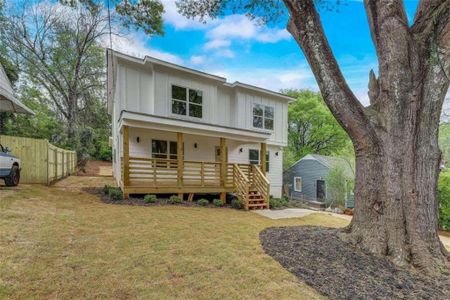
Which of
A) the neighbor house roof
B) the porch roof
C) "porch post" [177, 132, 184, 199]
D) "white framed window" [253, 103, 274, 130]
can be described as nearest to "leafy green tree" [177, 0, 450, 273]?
the porch roof

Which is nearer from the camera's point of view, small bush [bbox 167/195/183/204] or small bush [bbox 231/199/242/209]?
small bush [bbox 167/195/183/204]

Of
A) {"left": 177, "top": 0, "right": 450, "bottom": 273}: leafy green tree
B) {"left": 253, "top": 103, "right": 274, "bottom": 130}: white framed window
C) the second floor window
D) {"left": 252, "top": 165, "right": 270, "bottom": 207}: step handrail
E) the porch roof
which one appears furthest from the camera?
{"left": 253, "top": 103, "right": 274, "bottom": 130}: white framed window

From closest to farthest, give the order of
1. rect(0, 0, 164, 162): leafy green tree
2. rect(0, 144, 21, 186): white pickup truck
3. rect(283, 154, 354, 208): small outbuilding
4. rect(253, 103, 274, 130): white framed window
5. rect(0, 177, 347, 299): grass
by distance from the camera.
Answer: rect(0, 177, 347, 299): grass < rect(0, 144, 21, 186): white pickup truck < rect(253, 103, 274, 130): white framed window < rect(283, 154, 354, 208): small outbuilding < rect(0, 0, 164, 162): leafy green tree

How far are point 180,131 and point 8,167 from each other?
574cm

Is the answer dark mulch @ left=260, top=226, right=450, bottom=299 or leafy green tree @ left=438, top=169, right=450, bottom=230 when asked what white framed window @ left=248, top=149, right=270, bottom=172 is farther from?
dark mulch @ left=260, top=226, right=450, bottom=299

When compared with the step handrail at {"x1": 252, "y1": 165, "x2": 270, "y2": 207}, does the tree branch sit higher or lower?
higher

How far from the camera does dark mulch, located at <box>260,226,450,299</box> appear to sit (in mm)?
2988

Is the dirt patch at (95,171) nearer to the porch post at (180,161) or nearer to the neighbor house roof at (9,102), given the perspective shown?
the neighbor house roof at (9,102)

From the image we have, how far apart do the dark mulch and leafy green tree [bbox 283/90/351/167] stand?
65.6 ft

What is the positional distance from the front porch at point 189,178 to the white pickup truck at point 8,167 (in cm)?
339

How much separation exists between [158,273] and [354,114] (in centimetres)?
407

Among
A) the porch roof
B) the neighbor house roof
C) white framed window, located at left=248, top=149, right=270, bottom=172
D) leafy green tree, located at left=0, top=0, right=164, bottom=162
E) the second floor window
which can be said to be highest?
leafy green tree, located at left=0, top=0, right=164, bottom=162

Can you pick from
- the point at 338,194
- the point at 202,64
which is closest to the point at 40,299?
the point at 202,64

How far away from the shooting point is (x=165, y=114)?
424 inches
